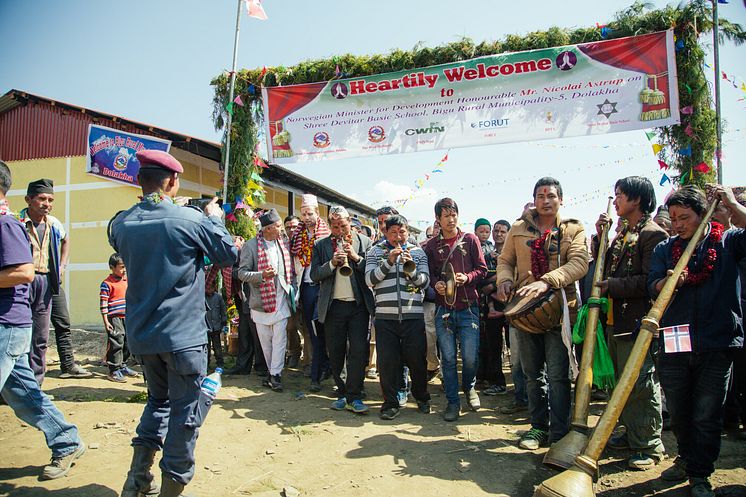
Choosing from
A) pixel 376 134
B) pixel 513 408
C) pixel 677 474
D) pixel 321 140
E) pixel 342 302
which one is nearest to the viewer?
pixel 677 474

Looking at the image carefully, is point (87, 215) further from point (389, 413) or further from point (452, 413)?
point (452, 413)

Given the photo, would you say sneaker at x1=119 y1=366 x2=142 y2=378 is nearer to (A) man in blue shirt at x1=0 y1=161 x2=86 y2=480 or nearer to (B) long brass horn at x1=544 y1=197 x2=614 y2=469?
(A) man in blue shirt at x1=0 y1=161 x2=86 y2=480

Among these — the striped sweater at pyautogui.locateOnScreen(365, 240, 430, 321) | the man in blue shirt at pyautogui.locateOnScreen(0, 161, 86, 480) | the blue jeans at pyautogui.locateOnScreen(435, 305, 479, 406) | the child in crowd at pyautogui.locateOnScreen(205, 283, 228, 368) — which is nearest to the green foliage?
the child in crowd at pyautogui.locateOnScreen(205, 283, 228, 368)

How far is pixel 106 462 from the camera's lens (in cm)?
339

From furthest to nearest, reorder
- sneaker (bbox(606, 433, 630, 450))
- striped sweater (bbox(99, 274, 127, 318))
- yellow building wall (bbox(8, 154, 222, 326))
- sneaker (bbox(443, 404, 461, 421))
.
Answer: yellow building wall (bbox(8, 154, 222, 326)), striped sweater (bbox(99, 274, 127, 318)), sneaker (bbox(443, 404, 461, 421)), sneaker (bbox(606, 433, 630, 450))

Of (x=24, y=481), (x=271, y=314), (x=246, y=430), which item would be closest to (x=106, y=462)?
(x=24, y=481)

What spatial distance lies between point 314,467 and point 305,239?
3290 mm

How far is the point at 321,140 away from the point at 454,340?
4650mm

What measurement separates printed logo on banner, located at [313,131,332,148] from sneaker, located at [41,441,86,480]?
5.81 meters

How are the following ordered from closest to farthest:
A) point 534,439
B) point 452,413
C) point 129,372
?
point 534,439, point 452,413, point 129,372

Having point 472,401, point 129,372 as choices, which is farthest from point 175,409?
point 129,372

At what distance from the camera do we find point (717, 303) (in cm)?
294

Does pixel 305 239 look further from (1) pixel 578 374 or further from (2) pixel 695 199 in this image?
(2) pixel 695 199

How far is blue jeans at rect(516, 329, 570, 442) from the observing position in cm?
354
